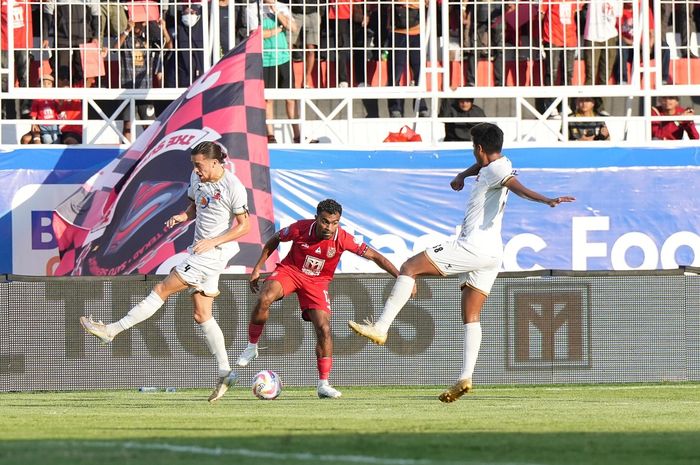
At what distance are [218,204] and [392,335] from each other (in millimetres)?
3974

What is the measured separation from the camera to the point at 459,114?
21250 mm

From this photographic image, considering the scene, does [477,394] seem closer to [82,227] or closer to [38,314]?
[38,314]

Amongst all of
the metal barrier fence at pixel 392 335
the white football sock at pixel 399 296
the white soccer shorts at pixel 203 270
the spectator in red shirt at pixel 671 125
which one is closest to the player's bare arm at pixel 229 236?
the white soccer shorts at pixel 203 270

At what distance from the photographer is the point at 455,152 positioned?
20.2 meters

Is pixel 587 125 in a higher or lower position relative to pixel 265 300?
higher

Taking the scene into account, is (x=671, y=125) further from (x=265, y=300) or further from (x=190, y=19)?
(x=265, y=300)

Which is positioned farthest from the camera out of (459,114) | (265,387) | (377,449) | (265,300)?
(459,114)

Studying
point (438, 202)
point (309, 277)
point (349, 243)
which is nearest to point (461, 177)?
point (349, 243)

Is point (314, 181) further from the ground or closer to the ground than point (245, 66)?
closer to the ground

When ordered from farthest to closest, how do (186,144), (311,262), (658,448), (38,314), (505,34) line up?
(505,34) < (186,144) < (38,314) < (311,262) < (658,448)

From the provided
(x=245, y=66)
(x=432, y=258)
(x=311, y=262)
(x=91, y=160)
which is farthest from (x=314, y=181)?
(x=432, y=258)

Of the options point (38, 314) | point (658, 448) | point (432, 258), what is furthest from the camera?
point (38, 314)

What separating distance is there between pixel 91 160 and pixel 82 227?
116 centimetres

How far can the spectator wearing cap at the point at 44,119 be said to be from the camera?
815 inches
